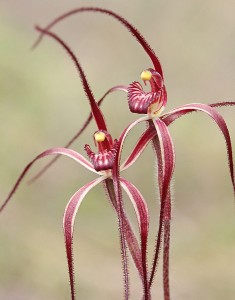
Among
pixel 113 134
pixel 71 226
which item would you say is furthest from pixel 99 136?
pixel 113 134

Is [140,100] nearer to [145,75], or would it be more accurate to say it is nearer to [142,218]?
[145,75]

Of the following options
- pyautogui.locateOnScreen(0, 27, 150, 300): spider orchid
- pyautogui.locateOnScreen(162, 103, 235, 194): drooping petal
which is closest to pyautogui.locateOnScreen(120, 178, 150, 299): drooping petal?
pyautogui.locateOnScreen(0, 27, 150, 300): spider orchid

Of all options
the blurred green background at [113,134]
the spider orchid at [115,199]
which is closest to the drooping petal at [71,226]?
the spider orchid at [115,199]

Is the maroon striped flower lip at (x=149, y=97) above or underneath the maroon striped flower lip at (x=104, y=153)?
above

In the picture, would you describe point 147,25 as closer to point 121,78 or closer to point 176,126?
point 121,78

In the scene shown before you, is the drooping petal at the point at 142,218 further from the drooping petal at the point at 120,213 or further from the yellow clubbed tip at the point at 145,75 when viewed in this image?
the yellow clubbed tip at the point at 145,75

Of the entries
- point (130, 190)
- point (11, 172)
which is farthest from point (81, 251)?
point (130, 190)
